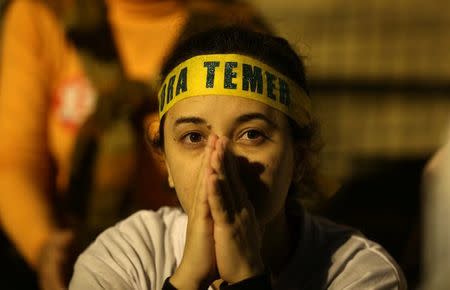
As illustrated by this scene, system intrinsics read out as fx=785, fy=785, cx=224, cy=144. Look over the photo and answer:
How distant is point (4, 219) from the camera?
2.51 m

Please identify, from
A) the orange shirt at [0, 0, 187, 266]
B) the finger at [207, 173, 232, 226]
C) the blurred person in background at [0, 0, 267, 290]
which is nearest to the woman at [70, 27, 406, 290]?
the finger at [207, 173, 232, 226]

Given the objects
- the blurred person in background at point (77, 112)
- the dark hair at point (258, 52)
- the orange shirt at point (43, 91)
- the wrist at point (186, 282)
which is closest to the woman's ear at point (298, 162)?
the dark hair at point (258, 52)

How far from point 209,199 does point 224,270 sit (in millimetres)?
139

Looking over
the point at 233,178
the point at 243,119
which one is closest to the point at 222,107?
the point at 243,119

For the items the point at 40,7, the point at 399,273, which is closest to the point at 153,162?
the point at 40,7

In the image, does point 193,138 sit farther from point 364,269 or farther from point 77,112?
point 77,112

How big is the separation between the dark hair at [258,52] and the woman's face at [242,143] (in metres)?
0.09

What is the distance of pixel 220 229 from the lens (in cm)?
148

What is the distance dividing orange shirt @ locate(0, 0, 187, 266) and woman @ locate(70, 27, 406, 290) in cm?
80

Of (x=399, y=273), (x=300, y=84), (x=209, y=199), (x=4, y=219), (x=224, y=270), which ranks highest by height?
(x=300, y=84)

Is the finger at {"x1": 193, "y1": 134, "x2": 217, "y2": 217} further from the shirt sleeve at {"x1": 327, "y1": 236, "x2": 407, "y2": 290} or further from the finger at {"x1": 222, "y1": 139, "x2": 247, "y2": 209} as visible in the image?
A: the shirt sleeve at {"x1": 327, "y1": 236, "x2": 407, "y2": 290}

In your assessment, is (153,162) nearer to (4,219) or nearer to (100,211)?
(100,211)

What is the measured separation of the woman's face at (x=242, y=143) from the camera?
5.04 feet

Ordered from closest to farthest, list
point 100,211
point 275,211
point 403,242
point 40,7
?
point 275,211 → point 100,211 → point 40,7 → point 403,242
